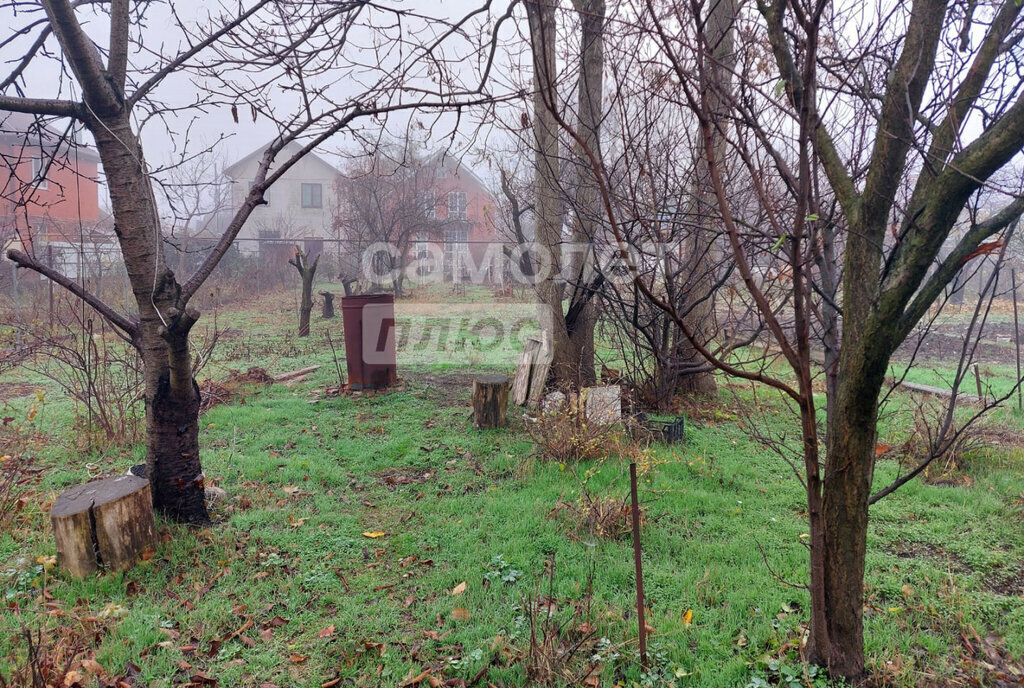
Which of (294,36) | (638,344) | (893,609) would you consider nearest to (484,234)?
(638,344)

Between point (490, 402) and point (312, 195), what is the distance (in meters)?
32.9

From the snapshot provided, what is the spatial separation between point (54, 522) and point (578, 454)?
3.77 m

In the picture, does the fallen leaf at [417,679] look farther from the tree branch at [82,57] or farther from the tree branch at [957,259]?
the tree branch at [82,57]

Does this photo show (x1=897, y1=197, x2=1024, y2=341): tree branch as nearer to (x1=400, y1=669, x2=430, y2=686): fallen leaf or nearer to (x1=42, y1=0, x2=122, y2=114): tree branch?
(x1=400, y1=669, x2=430, y2=686): fallen leaf

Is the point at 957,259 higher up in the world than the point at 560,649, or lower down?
higher up

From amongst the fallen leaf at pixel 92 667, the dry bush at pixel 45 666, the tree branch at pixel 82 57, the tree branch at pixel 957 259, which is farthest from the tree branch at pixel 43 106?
the tree branch at pixel 957 259

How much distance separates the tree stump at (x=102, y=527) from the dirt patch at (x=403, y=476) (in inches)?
72.2

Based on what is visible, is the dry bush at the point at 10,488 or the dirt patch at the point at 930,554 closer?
the dirt patch at the point at 930,554

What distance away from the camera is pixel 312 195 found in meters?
35.8

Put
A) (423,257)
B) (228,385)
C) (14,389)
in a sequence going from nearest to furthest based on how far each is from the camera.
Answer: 1. (14,389)
2. (228,385)
3. (423,257)

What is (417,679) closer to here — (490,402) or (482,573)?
(482,573)

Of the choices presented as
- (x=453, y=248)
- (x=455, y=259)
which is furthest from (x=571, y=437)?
(x=453, y=248)

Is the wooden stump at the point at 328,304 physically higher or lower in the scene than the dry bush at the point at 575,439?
higher

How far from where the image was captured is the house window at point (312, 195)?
117 ft
